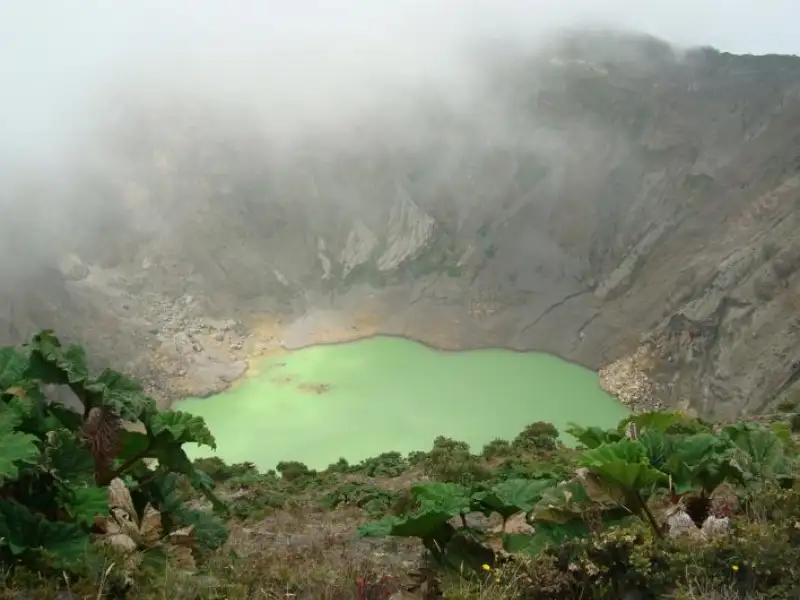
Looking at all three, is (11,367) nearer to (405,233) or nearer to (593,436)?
(593,436)

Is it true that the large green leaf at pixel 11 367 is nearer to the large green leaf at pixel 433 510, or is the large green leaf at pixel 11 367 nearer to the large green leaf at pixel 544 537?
the large green leaf at pixel 433 510

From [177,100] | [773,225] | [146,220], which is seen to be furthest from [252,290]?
[773,225]

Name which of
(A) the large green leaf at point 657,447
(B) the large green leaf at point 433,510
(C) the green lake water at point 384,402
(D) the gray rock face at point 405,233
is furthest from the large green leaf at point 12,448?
(D) the gray rock face at point 405,233

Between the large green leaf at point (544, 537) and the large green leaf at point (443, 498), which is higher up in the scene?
the large green leaf at point (443, 498)

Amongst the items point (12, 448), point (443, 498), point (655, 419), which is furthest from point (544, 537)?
point (12, 448)

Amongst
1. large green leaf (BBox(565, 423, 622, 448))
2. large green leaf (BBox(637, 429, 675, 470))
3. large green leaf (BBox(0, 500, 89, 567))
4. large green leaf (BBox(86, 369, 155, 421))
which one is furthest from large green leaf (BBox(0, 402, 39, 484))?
large green leaf (BBox(637, 429, 675, 470))

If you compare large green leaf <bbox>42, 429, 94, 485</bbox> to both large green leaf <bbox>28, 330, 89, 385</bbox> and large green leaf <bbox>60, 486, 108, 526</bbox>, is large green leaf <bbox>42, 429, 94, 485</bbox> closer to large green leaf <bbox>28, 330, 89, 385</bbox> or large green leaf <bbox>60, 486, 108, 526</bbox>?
large green leaf <bbox>60, 486, 108, 526</bbox>

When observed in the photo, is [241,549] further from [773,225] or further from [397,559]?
[773,225]
